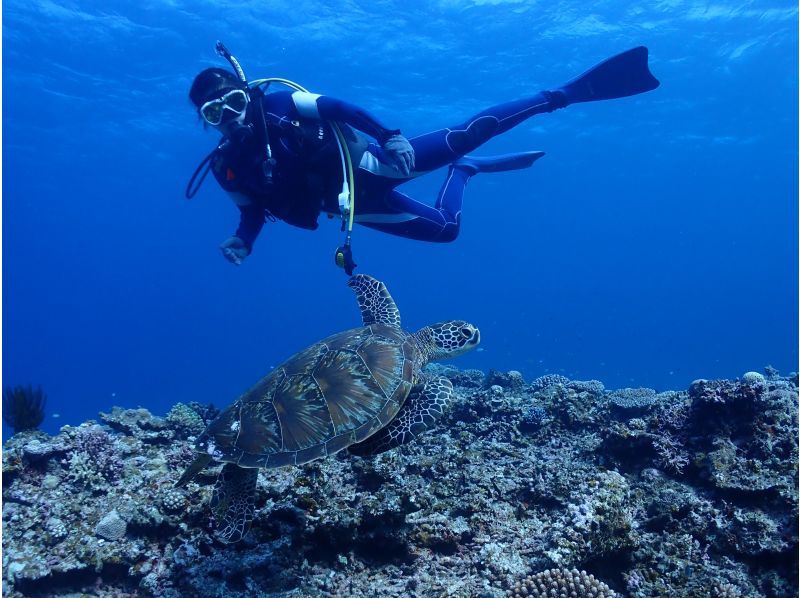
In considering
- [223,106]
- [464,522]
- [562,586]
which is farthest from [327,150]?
[562,586]

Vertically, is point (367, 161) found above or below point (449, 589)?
above

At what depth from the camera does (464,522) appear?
4332 millimetres

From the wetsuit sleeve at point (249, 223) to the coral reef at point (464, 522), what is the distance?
10.2 ft

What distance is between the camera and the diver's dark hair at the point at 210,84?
5418mm

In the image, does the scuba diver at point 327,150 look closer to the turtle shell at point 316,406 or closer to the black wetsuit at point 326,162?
the black wetsuit at point 326,162

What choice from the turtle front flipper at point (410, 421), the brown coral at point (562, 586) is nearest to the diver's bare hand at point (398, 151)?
the turtle front flipper at point (410, 421)

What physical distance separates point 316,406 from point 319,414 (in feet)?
0.28

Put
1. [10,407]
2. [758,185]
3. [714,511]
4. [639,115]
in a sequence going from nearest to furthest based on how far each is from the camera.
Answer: [714,511] < [10,407] < [639,115] < [758,185]

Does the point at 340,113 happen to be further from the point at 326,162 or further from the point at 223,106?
the point at 223,106

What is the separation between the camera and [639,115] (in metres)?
30.8

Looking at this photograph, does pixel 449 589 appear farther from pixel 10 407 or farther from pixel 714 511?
pixel 10 407

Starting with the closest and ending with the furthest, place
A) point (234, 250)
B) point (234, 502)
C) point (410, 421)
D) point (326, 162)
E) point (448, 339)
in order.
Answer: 1. point (234, 502)
2. point (410, 421)
3. point (448, 339)
4. point (234, 250)
5. point (326, 162)

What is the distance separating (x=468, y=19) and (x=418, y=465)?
2262 cm

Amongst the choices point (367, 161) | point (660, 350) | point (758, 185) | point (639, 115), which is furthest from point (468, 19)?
point (660, 350)
